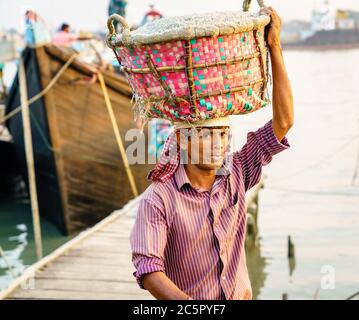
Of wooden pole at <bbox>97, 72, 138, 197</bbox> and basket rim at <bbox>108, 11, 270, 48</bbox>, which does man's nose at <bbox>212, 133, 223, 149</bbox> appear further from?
wooden pole at <bbox>97, 72, 138, 197</bbox>

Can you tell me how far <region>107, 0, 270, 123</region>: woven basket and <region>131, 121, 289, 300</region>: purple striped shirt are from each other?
0.85 ft

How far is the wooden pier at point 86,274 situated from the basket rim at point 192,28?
3.09m

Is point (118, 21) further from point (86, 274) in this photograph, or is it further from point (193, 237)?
point (86, 274)

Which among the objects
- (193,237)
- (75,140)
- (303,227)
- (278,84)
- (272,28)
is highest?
(272,28)

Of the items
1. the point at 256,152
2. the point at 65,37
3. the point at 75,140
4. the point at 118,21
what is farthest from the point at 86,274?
the point at 65,37

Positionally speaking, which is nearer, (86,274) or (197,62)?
(197,62)

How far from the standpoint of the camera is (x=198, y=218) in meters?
2.05

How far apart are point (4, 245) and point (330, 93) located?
25.2 metres

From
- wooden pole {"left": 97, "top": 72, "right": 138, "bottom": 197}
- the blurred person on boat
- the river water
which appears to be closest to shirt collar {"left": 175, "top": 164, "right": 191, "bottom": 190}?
the river water

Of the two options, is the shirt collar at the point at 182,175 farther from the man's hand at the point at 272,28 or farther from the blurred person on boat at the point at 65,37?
the blurred person on boat at the point at 65,37

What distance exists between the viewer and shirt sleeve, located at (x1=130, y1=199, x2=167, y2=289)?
1.97m

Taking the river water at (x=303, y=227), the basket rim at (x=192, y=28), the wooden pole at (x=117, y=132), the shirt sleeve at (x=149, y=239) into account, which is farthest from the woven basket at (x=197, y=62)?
the wooden pole at (x=117, y=132)

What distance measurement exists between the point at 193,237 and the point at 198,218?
63 mm
